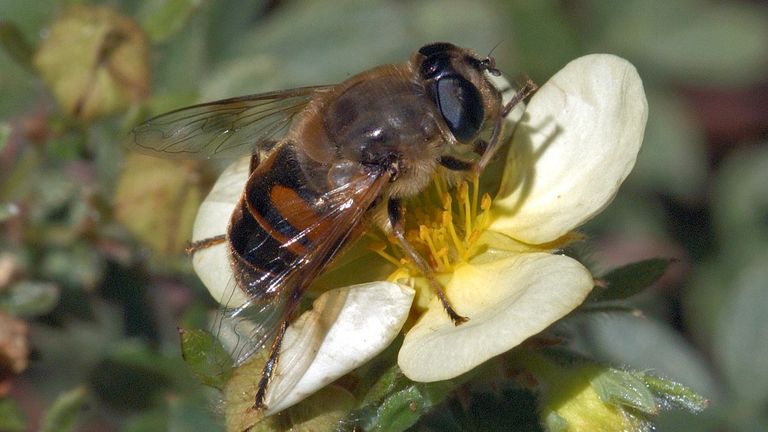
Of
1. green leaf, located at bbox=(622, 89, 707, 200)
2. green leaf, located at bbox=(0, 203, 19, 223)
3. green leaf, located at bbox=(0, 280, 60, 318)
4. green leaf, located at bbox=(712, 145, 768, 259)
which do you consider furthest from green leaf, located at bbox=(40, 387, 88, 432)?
green leaf, located at bbox=(712, 145, 768, 259)

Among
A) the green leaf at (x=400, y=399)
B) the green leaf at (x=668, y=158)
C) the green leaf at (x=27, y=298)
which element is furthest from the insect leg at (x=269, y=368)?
the green leaf at (x=668, y=158)

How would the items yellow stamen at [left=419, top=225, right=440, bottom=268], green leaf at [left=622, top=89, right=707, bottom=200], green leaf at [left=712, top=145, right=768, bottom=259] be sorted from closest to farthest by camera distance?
1. yellow stamen at [left=419, top=225, right=440, bottom=268]
2. green leaf at [left=712, top=145, right=768, bottom=259]
3. green leaf at [left=622, top=89, right=707, bottom=200]

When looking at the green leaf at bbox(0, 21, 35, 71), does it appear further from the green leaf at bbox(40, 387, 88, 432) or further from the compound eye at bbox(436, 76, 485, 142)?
the compound eye at bbox(436, 76, 485, 142)

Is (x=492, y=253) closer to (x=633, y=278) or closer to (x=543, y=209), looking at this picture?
(x=543, y=209)

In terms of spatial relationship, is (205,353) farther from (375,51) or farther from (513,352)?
(375,51)

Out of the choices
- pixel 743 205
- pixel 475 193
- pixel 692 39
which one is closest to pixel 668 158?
pixel 743 205

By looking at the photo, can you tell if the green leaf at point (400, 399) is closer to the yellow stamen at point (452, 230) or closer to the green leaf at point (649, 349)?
the yellow stamen at point (452, 230)

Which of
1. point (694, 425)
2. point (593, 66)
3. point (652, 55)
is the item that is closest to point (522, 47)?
point (652, 55)
